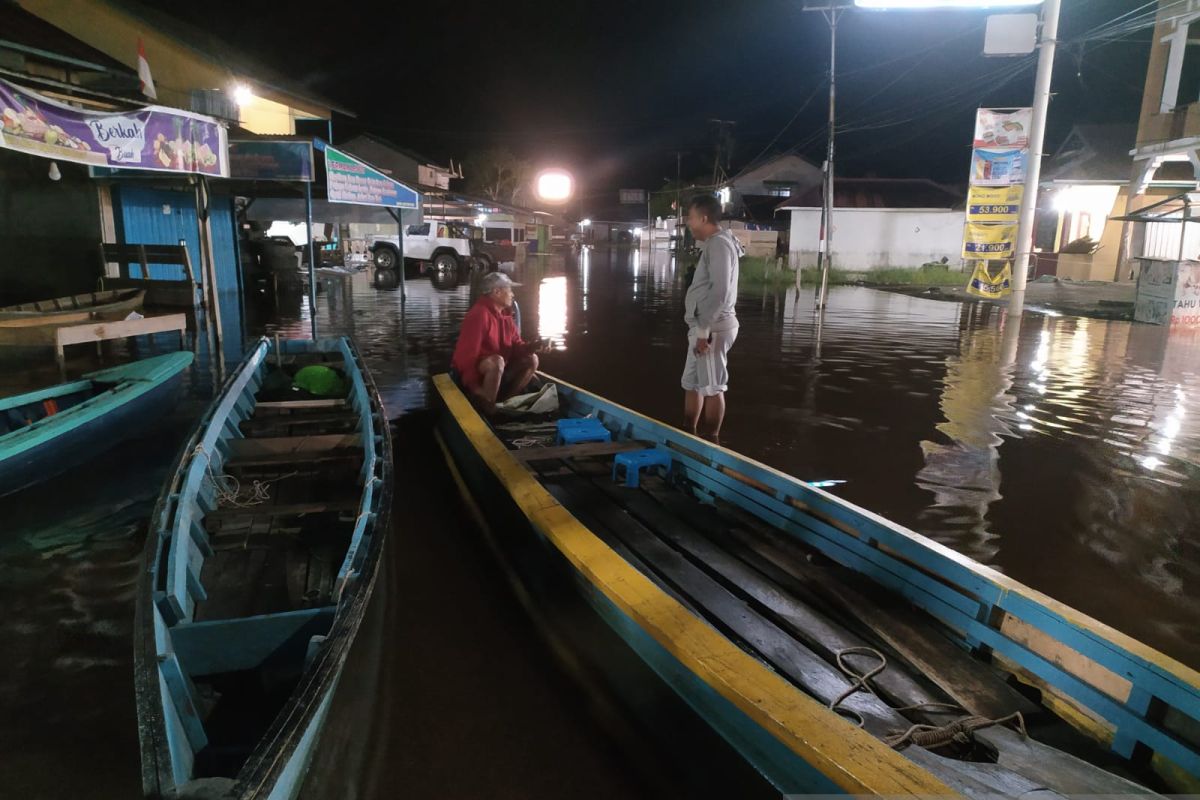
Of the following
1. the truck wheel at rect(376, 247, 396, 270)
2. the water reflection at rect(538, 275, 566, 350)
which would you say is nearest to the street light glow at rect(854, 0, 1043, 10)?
the water reflection at rect(538, 275, 566, 350)

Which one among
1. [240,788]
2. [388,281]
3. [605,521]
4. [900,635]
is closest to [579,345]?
[605,521]

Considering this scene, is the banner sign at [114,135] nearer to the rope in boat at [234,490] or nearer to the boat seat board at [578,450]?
the rope in boat at [234,490]

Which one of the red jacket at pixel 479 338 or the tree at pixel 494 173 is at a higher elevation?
the tree at pixel 494 173

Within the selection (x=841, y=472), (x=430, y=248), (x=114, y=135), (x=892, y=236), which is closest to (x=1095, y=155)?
(x=892, y=236)

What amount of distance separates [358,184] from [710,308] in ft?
32.6

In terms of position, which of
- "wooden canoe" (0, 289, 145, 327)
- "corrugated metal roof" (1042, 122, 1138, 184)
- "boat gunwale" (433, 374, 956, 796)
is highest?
"corrugated metal roof" (1042, 122, 1138, 184)

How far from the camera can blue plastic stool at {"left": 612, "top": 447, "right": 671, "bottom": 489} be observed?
16.0 feet

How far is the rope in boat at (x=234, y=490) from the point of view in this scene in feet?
14.6

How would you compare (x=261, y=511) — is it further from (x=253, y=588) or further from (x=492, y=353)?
(x=492, y=353)

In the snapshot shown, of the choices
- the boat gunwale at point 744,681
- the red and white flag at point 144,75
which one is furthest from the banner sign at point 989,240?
the red and white flag at point 144,75

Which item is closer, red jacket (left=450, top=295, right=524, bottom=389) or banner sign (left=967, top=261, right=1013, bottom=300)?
red jacket (left=450, top=295, right=524, bottom=389)

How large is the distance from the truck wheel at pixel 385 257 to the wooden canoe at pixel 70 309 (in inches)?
712

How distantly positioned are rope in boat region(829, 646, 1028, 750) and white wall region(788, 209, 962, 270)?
29.6 meters

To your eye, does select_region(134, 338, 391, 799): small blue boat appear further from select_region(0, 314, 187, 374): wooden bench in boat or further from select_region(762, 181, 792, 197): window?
select_region(762, 181, 792, 197): window
